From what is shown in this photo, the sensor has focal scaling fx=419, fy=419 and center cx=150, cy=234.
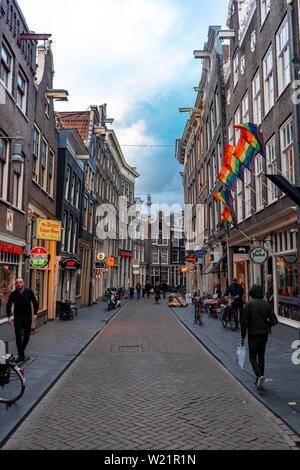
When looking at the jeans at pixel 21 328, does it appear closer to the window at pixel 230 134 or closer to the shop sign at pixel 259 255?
the shop sign at pixel 259 255

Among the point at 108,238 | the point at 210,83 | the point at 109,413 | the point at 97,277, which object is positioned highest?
the point at 210,83

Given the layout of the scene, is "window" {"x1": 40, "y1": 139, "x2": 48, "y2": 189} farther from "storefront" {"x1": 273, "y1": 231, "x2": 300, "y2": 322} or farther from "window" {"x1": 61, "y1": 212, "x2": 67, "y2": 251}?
"storefront" {"x1": 273, "y1": 231, "x2": 300, "y2": 322}

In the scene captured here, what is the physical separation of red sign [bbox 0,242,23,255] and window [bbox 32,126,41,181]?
12.9ft

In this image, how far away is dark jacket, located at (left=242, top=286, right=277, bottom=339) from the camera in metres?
7.02

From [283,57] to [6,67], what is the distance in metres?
8.86

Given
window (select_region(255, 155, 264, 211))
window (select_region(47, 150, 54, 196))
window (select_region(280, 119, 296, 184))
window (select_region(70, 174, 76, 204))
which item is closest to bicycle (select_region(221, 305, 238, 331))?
window (select_region(255, 155, 264, 211))

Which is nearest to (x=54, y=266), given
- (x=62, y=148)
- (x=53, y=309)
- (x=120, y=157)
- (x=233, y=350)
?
(x=53, y=309)

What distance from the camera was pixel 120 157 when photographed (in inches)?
1976

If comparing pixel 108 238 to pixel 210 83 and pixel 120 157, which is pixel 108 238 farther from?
pixel 210 83

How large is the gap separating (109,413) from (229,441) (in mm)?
1843

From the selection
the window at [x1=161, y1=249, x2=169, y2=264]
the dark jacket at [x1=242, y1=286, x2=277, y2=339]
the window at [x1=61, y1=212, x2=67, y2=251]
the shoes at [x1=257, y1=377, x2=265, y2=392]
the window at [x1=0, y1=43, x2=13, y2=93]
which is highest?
the window at [x1=0, y1=43, x2=13, y2=93]

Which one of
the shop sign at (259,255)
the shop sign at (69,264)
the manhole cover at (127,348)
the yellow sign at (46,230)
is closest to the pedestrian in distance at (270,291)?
the shop sign at (259,255)

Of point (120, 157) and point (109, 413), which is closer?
point (109, 413)

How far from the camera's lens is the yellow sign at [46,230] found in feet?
52.2
